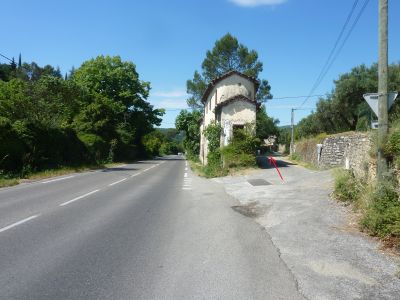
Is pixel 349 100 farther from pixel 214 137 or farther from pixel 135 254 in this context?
pixel 135 254

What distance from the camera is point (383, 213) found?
322 inches

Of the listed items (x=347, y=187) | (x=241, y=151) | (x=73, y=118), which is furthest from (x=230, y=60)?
(x=347, y=187)

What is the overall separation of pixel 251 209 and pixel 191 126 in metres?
46.5

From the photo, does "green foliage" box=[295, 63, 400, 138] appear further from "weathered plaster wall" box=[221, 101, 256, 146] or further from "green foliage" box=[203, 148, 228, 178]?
"green foliage" box=[203, 148, 228, 178]

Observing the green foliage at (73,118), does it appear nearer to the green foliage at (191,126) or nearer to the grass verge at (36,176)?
the grass verge at (36,176)

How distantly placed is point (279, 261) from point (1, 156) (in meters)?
19.6

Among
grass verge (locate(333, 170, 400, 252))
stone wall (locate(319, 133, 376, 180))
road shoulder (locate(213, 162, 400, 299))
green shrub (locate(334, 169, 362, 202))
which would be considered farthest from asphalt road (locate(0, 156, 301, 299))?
stone wall (locate(319, 133, 376, 180))

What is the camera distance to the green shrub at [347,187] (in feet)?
37.8

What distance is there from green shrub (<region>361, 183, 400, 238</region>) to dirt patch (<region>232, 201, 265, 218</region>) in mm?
3122

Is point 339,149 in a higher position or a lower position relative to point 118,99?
lower

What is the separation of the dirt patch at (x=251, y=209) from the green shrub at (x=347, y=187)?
226 centimetres

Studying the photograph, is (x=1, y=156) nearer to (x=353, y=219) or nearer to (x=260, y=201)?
(x=260, y=201)

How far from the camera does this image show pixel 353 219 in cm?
972

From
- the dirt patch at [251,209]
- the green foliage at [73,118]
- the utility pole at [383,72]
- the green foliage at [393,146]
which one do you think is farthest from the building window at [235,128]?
the green foliage at [393,146]
